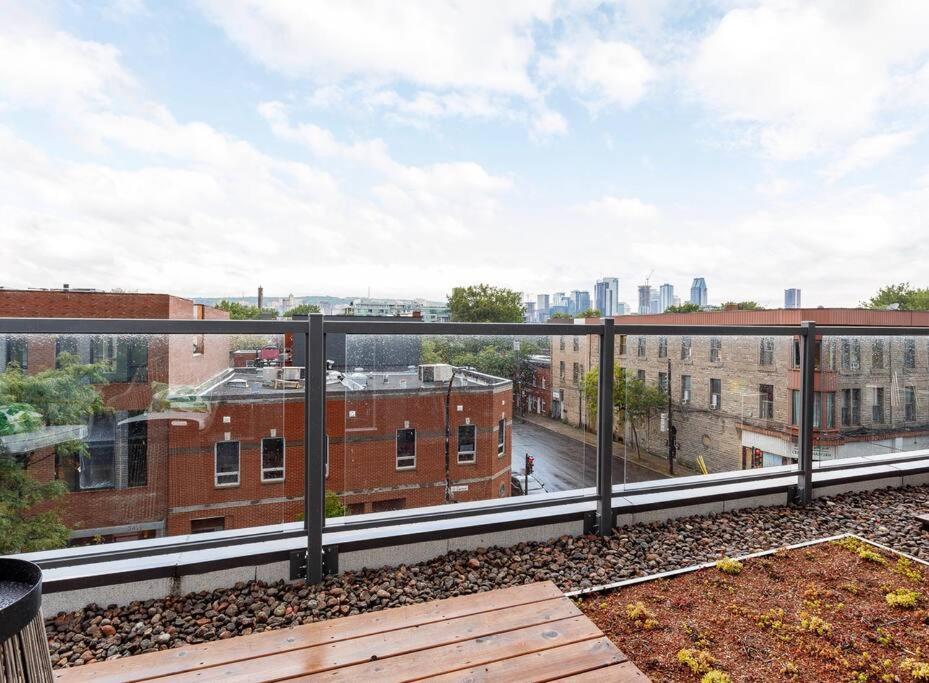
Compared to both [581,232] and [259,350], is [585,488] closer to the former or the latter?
[259,350]

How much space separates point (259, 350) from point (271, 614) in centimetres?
117

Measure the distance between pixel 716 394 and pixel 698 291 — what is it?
58.7 m

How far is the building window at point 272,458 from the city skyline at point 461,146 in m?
10.9

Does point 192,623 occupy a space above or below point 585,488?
below

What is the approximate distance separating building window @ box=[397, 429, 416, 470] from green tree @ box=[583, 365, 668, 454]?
1.08 metres

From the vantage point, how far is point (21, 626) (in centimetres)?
63

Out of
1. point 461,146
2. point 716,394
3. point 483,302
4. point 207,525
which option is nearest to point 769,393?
point 716,394

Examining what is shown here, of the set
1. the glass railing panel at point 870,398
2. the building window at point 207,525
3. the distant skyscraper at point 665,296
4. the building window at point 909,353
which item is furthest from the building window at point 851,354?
the distant skyscraper at point 665,296

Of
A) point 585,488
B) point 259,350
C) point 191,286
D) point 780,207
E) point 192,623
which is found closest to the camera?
point 192,623

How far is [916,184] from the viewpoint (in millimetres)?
26781

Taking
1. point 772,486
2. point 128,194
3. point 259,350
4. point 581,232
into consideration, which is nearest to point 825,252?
point 581,232

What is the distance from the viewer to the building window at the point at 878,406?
409 centimetres

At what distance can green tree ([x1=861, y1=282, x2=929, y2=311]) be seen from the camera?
38178 millimetres

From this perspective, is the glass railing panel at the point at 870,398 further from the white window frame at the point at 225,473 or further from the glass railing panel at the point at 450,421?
the white window frame at the point at 225,473
